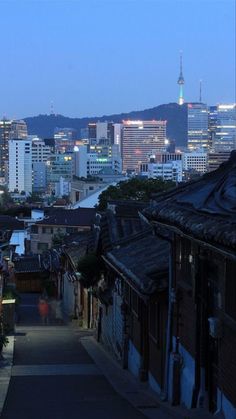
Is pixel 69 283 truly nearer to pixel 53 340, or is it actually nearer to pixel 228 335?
pixel 53 340

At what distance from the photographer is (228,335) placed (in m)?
9.16

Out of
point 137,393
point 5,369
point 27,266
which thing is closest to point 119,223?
point 5,369

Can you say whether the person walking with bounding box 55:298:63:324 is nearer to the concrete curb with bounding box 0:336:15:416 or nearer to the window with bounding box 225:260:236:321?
the concrete curb with bounding box 0:336:15:416

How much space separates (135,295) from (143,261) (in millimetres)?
2439

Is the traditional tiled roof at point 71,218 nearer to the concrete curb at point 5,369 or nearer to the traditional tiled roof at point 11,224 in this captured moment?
the traditional tiled roof at point 11,224

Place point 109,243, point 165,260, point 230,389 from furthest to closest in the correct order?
point 109,243, point 165,260, point 230,389

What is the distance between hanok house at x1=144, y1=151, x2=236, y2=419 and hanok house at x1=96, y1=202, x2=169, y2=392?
0.76 metres

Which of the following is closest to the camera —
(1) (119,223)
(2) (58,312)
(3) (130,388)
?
(3) (130,388)

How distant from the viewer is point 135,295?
16.8 meters

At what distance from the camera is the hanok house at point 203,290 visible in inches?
329

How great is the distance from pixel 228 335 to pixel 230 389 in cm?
61

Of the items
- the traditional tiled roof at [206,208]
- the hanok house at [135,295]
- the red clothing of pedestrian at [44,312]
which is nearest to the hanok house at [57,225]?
the red clothing of pedestrian at [44,312]

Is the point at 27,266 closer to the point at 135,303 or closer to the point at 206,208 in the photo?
the point at 135,303

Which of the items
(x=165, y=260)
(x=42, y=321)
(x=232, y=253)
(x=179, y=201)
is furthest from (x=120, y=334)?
(x=42, y=321)
